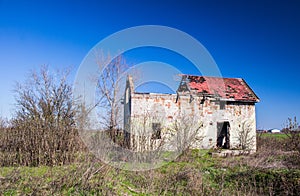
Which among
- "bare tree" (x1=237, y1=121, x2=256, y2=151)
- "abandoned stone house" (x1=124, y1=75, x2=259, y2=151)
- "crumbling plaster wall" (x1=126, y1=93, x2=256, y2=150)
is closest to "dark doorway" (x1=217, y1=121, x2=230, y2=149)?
"abandoned stone house" (x1=124, y1=75, x2=259, y2=151)

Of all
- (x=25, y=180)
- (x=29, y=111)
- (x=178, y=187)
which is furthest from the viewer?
(x=29, y=111)

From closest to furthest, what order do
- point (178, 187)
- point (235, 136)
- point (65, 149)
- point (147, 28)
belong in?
point (178, 187)
point (65, 149)
point (147, 28)
point (235, 136)

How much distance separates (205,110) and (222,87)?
3306 millimetres

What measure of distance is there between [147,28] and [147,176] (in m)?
6.52

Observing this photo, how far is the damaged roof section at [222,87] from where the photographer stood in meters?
18.7

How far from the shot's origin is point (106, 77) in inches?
1042

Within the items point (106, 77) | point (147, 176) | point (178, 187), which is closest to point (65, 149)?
point (147, 176)

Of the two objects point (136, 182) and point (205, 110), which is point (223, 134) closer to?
point (205, 110)

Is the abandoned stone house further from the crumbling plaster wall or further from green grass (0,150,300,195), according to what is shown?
green grass (0,150,300,195)

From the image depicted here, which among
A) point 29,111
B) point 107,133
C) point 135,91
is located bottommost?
point 107,133

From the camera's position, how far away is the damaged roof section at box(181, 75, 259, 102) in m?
18.7

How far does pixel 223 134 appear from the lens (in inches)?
759

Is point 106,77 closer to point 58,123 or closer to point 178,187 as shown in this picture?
point 58,123

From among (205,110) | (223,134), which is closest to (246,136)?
(223,134)
